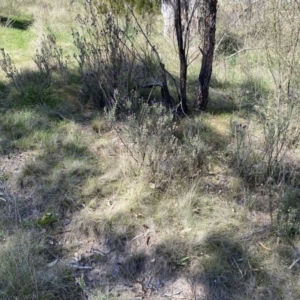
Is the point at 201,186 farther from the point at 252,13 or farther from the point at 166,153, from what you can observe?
the point at 252,13

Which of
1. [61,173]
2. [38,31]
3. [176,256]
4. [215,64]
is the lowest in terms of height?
[176,256]

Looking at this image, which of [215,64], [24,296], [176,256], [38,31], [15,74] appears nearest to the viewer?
[24,296]

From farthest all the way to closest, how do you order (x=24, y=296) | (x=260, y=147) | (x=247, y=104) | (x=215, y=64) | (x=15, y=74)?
(x=215, y=64)
(x=15, y=74)
(x=247, y=104)
(x=260, y=147)
(x=24, y=296)

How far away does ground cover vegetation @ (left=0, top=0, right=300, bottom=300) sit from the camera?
2.11 metres

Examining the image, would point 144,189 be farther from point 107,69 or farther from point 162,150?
point 107,69

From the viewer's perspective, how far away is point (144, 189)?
8.57 feet

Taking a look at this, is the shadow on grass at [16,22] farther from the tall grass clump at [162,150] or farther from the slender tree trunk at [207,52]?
the tall grass clump at [162,150]

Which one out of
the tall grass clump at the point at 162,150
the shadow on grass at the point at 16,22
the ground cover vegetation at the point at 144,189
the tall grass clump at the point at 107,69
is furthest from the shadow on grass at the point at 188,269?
the shadow on grass at the point at 16,22

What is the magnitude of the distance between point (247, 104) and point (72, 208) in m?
2.14

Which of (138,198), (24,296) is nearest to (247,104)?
(138,198)

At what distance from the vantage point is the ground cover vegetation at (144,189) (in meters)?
2.11

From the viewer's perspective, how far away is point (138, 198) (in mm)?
2555

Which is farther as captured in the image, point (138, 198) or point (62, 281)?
point (138, 198)

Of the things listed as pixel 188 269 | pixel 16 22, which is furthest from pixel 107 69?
pixel 16 22
